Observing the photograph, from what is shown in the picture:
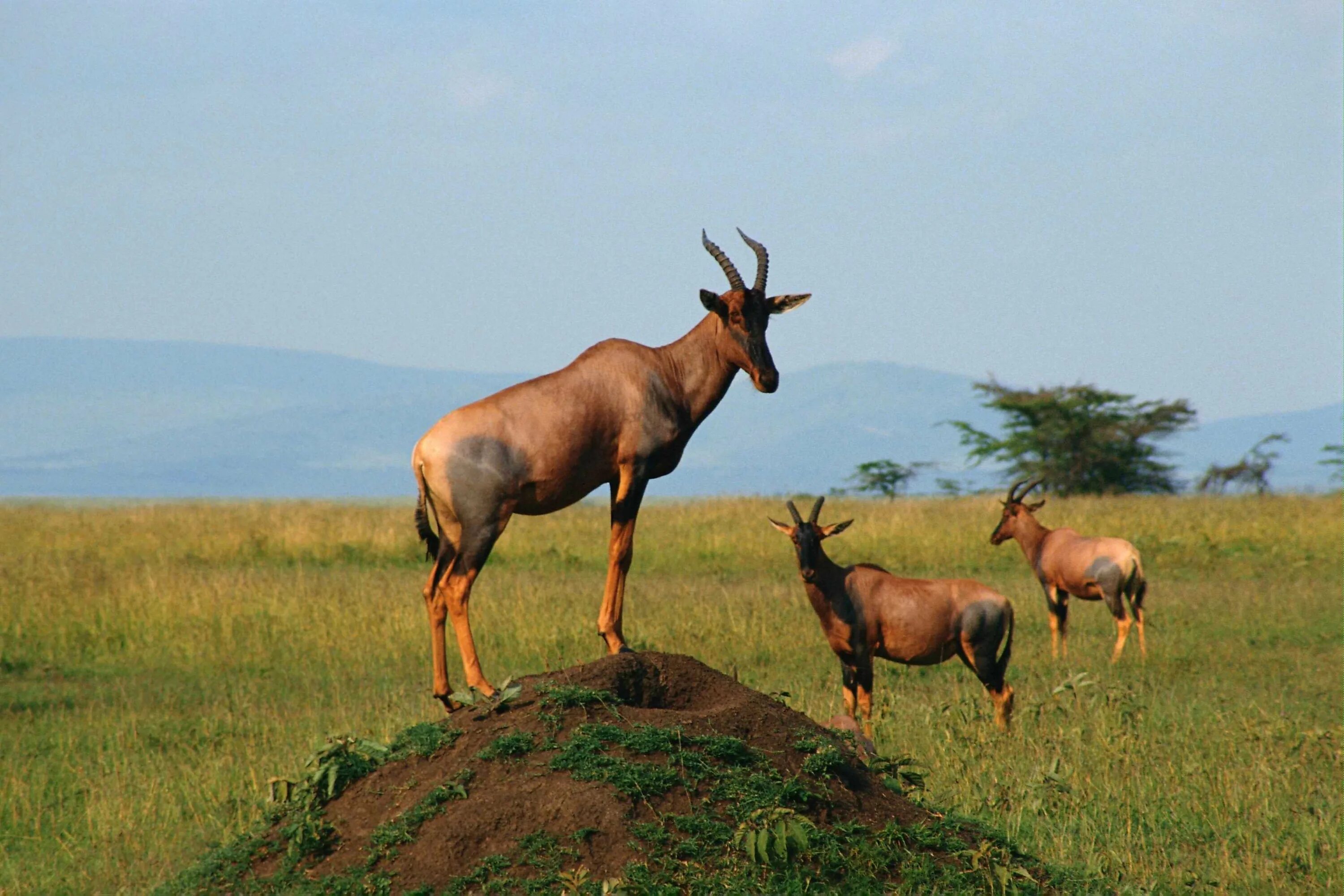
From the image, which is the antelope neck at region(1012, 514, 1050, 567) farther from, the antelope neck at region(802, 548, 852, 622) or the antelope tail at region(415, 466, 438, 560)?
the antelope tail at region(415, 466, 438, 560)

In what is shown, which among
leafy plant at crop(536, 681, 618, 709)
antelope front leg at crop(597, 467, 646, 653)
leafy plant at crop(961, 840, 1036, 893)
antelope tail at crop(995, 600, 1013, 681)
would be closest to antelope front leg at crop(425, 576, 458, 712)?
leafy plant at crop(536, 681, 618, 709)

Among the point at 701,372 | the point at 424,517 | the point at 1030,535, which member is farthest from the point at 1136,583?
the point at 424,517

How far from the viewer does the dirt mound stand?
5.04 metres

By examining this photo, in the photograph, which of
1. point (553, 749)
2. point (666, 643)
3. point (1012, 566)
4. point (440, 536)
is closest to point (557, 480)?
point (440, 536)

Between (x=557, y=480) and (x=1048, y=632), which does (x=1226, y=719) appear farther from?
(x=557, y=480)

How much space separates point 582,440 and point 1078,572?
1057 cm

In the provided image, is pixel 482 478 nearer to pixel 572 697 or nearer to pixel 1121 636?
pixel 572 697

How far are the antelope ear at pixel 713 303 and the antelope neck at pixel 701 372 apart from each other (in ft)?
0.25

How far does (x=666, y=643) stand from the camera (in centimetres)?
1410

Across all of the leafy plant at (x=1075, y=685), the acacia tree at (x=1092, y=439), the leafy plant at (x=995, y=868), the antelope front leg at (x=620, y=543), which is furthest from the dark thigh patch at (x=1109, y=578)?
the acacia tree at (x=1092, y=439)

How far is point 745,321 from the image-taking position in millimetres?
6152

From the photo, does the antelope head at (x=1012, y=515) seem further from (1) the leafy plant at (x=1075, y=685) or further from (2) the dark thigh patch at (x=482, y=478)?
(2) the dark thigh patch at (x=482, y=478)

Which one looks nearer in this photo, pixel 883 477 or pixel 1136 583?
pixel 1136 583

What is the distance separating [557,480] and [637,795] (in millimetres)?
1491
